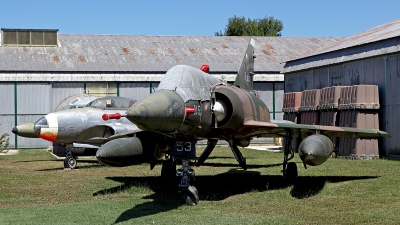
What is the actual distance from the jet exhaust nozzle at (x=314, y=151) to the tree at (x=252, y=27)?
80.6 meters

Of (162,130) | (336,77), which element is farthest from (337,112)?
(162,130)

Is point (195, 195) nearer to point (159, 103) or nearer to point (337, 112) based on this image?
point (159, 103)

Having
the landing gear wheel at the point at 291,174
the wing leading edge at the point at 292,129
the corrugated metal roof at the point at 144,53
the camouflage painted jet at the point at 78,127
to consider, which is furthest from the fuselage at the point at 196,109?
the corrugated metal roof at the point at 144,53

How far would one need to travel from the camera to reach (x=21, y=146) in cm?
3644

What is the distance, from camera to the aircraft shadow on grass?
11695mm

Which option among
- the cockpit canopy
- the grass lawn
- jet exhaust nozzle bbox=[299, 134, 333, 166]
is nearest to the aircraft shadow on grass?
the grass lawn

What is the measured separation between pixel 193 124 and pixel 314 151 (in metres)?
2.89

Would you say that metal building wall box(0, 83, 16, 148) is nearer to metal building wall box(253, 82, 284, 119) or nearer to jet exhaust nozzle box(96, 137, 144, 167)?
metal building wall box(253, 82, 284, 119)

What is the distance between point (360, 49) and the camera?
25344 mm

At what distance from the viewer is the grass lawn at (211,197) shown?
411 inches

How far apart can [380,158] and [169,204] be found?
1414 centimetres

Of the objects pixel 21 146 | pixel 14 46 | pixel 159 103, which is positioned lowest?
pixel 21 146

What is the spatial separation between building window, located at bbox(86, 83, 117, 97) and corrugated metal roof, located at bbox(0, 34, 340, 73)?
3.20 ft

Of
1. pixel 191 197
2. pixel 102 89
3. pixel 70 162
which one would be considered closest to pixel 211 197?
pixel 191 197
